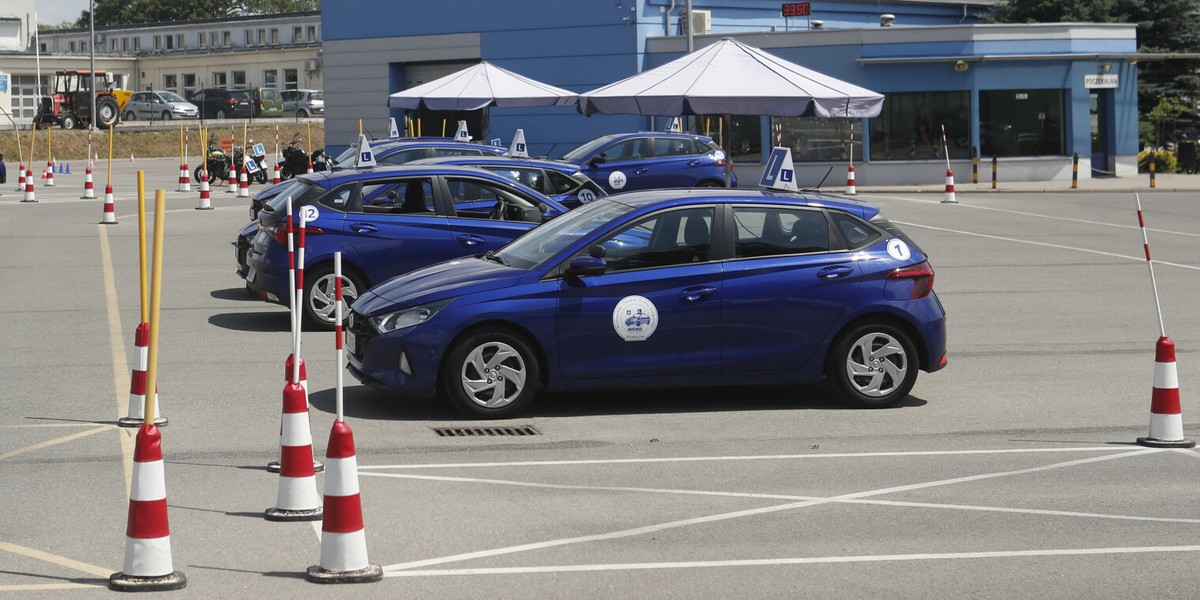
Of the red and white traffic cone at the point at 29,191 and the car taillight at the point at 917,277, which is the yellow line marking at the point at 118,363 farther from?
the red and white traffic cone at the point at 29,191

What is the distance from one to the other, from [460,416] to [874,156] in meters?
31.5

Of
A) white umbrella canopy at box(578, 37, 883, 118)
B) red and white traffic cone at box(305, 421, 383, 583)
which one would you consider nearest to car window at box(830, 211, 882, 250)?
red and white traffic cone at box(305, 421, 383, 583)

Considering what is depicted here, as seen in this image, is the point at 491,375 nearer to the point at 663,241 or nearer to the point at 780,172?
the point at 663,241

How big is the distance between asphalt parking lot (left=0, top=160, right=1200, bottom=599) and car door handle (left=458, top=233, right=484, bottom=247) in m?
1.64

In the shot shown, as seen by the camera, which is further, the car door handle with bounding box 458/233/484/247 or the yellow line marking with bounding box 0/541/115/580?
the car door handle with bounding box 458/233/484/247

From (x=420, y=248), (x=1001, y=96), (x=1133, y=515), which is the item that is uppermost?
(x=1001, y=96)

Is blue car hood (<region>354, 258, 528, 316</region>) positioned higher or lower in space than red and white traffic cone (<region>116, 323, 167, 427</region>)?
higher

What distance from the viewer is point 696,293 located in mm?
10141

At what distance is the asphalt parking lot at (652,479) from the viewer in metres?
6.40

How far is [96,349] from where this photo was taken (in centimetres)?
1290

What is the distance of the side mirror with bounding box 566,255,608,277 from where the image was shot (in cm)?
988

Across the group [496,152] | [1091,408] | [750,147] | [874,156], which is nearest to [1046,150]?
[874,156]

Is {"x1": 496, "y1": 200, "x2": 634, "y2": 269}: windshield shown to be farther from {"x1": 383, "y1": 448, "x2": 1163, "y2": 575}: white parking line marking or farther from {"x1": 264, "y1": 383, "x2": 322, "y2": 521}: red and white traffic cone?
{"x1": 264, "y1": 383, "x2": 322, "y2": 521}: red and white traffic cone

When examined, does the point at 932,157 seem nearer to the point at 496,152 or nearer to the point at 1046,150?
the point at 1046,150
